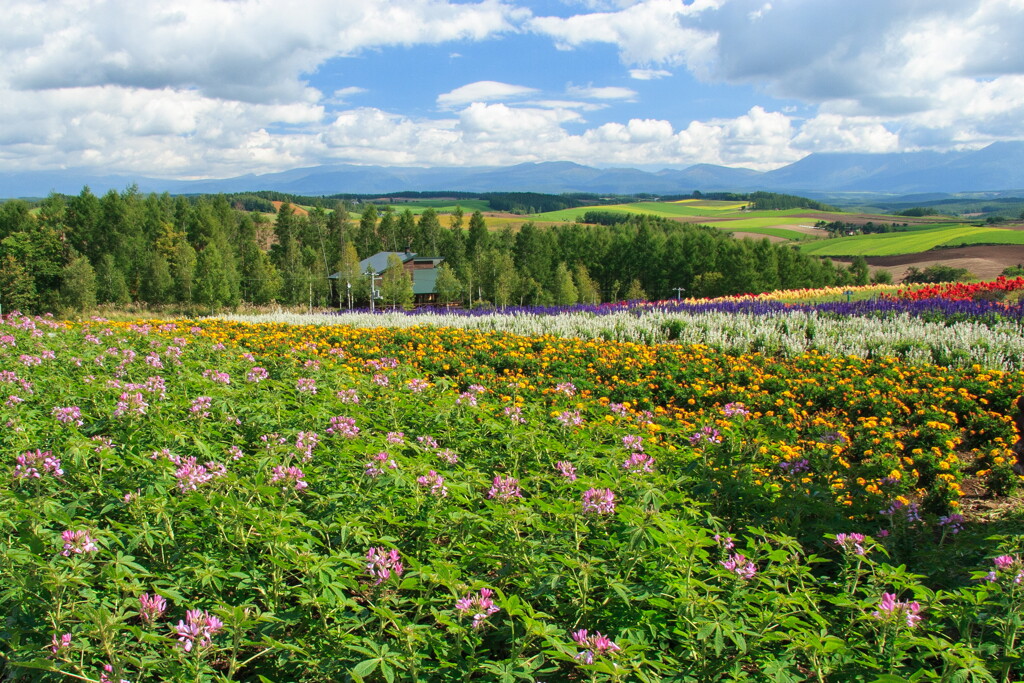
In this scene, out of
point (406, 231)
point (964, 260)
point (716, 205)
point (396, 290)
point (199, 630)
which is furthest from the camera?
point (716, 205)

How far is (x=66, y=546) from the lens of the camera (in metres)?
2.64

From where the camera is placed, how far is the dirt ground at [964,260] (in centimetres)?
4294

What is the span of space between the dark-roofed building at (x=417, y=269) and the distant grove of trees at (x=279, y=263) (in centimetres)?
361

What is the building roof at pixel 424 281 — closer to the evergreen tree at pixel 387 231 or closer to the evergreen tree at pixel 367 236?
the evergreen tree at pixel 367 236

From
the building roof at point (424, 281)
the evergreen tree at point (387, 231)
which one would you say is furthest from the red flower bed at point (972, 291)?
the evergreen tree at point (387, 231)

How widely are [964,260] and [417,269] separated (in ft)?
162

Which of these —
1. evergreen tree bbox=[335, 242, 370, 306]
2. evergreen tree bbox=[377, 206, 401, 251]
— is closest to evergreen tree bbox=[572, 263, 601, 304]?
evergreen tree bbox=[335, 242, 370, 306]

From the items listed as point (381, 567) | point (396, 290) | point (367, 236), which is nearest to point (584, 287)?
point (396, 290)

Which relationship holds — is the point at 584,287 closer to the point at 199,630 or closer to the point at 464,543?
the point at 464,543

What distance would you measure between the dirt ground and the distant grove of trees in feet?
17.9

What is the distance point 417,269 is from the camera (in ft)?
220

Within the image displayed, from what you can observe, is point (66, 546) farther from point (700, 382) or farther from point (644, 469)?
point (700, 382)

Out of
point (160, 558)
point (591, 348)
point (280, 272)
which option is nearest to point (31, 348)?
point (160, 558)

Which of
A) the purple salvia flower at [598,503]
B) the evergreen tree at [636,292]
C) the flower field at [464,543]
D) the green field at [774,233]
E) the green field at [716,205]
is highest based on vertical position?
the green field at [716,205]
